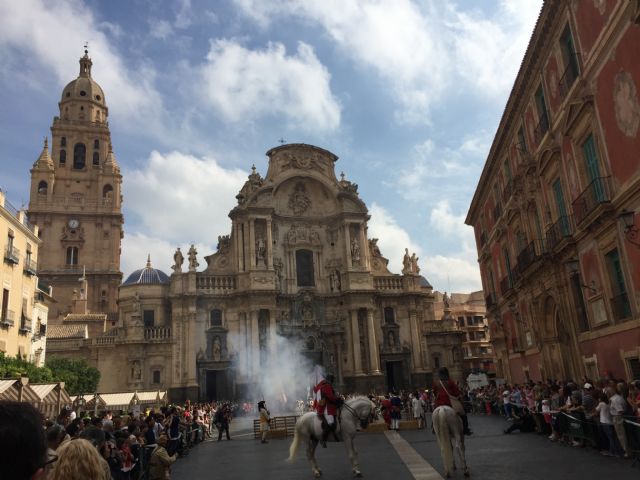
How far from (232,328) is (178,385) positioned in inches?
235

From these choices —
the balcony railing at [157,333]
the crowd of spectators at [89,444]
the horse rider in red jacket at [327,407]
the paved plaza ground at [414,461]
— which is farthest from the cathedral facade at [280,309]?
the horse rider in red jacket at [327,407]

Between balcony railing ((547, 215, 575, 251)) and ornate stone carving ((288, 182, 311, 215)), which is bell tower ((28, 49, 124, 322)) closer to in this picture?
ornate stone carving ((288, 182, 311, 215))

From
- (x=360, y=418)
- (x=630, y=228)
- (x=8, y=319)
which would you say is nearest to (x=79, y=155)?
(x=8, y=319)

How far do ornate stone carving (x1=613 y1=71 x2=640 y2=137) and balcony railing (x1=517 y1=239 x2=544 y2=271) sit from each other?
7831mm

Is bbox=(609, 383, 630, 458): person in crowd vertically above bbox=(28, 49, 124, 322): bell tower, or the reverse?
bbox=(28, 49, 124, 322): bell tower

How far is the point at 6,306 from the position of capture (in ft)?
91.1

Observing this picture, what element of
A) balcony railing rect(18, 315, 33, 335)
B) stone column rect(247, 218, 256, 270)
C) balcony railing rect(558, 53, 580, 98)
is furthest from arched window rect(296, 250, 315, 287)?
balcony railing rect(558, 53, 580, 98)

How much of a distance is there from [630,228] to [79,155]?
6679cm

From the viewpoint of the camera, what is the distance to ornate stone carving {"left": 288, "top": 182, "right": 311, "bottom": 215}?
47.3 meters

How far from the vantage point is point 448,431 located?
36.8 feet

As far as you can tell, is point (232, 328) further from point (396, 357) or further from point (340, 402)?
point (340, 402)

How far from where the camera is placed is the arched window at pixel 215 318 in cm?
4256

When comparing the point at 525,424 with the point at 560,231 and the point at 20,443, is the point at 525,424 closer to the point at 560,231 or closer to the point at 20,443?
the point at 560,231

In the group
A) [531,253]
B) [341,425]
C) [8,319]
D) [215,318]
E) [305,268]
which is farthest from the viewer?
[305,268]
